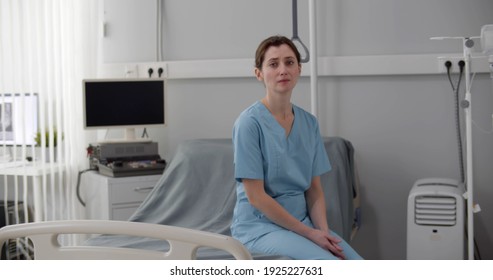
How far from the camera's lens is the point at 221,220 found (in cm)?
281

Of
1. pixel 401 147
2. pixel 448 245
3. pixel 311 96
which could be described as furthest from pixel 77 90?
pixel 448 245

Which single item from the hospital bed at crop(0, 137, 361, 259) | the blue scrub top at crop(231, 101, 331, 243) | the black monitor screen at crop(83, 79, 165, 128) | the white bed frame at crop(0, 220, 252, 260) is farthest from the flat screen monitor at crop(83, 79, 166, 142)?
the white bed frame at crop(0, 220, 252, 260)

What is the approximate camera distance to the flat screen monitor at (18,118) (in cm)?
358

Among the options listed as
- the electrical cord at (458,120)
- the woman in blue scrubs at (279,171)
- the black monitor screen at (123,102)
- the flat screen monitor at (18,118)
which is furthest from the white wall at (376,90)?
the woman in blue scrubs at (279,171)

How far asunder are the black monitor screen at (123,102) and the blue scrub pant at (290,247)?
1.47 meters

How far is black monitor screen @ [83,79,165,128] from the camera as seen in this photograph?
11.1 ft

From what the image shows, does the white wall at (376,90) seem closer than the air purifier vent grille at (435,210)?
No

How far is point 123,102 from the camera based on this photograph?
11.2ft

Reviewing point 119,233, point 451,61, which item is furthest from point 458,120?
point 119,233

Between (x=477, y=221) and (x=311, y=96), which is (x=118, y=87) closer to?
(x=311, y=96)

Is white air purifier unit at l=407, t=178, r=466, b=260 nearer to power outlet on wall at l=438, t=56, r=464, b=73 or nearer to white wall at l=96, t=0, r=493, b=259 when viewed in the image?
white wall at l=96, t=0, r=493, b=259

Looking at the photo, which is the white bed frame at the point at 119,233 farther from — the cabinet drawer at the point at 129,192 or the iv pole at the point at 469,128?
the cabinet drawer at the point at 129,192

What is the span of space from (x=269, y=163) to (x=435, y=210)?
3.15 ft

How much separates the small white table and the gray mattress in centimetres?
81
